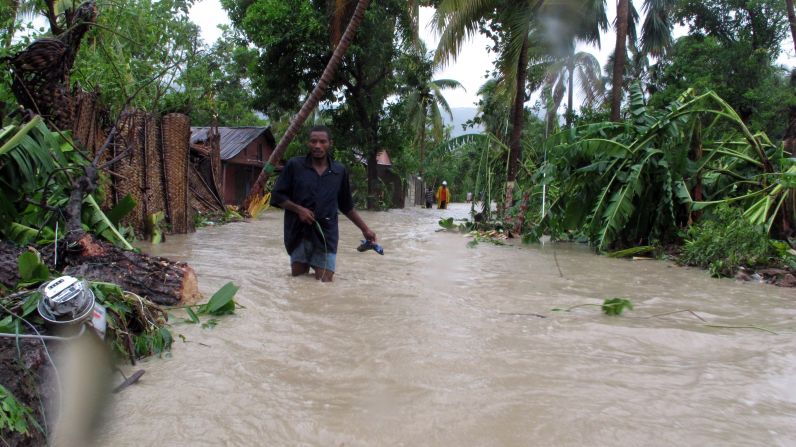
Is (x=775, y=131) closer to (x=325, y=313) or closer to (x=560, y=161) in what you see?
(x=560, y=161)

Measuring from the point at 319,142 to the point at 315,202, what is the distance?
55 centimetres

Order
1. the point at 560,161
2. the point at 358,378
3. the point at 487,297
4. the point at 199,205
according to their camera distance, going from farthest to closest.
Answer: the point at 199,205 → the point at 560,161 → the point at 487,297 → the point at 358,378

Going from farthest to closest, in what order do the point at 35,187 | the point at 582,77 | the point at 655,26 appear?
the point at 582,77 < the point at 655,26 < the point at 35,187

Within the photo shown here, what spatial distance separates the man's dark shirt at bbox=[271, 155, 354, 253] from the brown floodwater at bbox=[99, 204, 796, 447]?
0.45 m

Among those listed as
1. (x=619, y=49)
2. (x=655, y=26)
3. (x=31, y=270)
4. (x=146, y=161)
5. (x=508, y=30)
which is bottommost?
(x=31, y=270)

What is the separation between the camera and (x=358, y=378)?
2.80 meters

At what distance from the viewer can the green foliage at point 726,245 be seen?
273 inches

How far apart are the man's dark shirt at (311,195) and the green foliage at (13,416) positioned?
3.27 m

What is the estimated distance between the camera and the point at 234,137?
23781 millimetres

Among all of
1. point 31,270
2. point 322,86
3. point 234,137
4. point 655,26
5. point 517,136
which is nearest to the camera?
point 31,270

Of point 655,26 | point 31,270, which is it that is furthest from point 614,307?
point 655,26

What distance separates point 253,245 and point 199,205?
4748mm

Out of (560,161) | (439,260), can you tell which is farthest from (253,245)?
(560,161)

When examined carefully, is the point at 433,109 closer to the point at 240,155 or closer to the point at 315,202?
the point at 240,155
